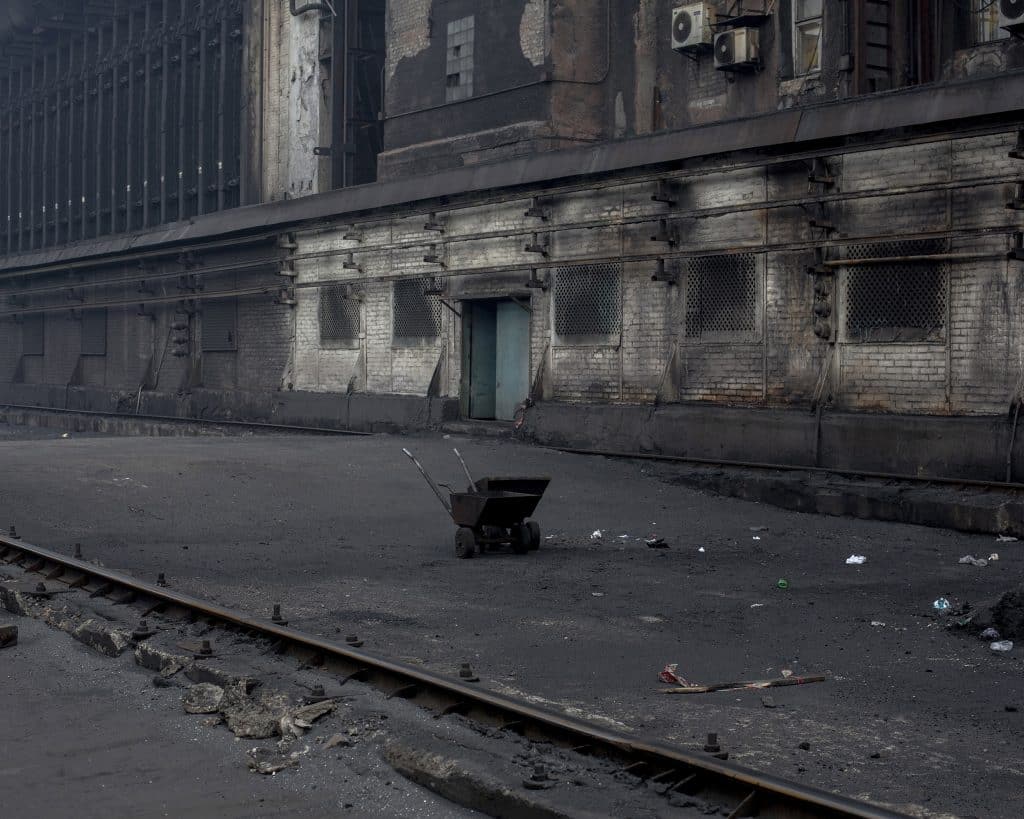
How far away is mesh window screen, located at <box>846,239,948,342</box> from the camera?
1502 cm

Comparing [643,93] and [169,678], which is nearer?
[169,678]

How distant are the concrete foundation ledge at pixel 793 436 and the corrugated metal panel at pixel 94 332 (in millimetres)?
17785

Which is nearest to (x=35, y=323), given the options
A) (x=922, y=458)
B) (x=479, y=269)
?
(x=479, y=269)

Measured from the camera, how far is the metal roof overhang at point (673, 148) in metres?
14.4

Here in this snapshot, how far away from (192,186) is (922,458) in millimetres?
26193

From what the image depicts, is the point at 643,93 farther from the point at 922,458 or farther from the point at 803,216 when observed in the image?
the point at 922,458

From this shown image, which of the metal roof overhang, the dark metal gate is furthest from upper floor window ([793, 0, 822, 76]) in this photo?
the dark metal gate

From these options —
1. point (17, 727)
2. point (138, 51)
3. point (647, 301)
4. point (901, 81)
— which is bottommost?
point (17, 727)

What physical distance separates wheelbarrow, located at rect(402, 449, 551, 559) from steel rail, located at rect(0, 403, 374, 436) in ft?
35.7

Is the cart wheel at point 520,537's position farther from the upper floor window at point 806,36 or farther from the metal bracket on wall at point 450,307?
the upper floor window at point 806,36

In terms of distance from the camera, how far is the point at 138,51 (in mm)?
38406

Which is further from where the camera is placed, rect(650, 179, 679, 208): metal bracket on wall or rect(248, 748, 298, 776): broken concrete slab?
rect(650, 179, 679, 208): metal bracket on wall

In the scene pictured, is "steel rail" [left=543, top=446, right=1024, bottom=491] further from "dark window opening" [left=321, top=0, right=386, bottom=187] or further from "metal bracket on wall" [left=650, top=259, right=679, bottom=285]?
"dark window opening" [left=321, top=0, right=386, bottom=187]

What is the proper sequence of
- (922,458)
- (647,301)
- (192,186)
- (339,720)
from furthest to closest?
(192,186), (647,301), (922,458), (339,720)
